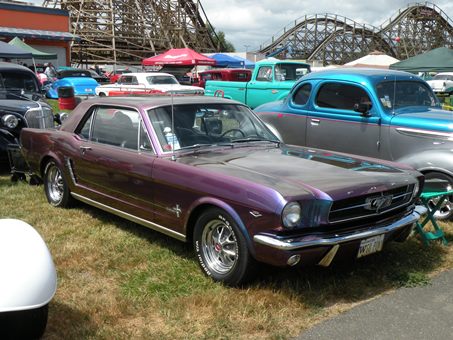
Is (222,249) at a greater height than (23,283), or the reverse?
(23,283)

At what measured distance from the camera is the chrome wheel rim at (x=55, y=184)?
6227 millimetres

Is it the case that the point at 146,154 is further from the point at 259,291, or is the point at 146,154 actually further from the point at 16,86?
the point at 16,86

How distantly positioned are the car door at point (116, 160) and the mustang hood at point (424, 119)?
3.39 metres

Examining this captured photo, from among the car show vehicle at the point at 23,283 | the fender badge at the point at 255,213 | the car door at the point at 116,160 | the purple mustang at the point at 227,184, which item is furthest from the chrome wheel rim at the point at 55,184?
the fender badge at the point at 255,213

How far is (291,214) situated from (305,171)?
2.18 ft

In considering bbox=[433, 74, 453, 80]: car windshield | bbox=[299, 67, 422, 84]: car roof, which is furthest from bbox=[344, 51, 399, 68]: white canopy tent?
bbox=[299, 67, 422, 84]: car roof

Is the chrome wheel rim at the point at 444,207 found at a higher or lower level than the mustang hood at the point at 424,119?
lower

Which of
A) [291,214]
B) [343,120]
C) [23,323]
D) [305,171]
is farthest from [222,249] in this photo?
[343,120]

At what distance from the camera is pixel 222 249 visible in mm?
4004

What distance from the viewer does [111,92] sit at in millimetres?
19078

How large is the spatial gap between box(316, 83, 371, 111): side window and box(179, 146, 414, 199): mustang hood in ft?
7.37

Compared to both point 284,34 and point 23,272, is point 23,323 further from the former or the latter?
point 284,34

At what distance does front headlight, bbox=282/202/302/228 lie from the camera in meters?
3.47

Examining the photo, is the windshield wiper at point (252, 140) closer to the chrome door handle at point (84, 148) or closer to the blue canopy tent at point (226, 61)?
the chrome door handle at point (84, 148)
